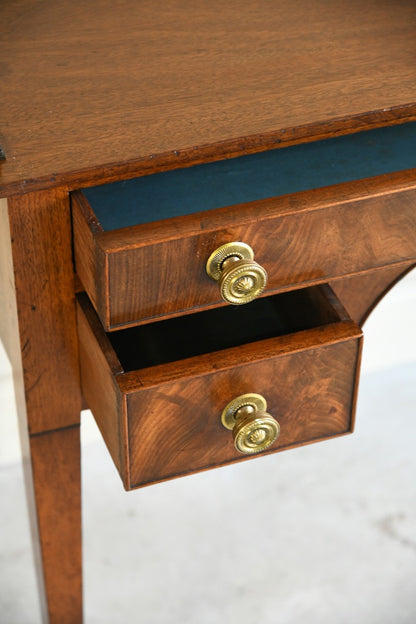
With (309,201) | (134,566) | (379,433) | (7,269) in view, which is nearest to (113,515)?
(134,566)

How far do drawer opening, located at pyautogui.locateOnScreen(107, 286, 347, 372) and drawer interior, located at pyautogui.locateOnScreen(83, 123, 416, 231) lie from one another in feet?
0.39

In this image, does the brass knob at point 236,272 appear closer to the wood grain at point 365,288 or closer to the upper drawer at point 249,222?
the upper drawer at point 249,222

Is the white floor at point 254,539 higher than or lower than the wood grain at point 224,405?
higher

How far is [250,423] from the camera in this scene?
70 centimetres

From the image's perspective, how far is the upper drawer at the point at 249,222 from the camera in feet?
2.01

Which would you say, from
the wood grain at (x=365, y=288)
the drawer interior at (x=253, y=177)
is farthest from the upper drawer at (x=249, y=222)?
the wood grain at (x=365, y=288)

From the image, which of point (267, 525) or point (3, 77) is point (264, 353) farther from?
point (267, 525)

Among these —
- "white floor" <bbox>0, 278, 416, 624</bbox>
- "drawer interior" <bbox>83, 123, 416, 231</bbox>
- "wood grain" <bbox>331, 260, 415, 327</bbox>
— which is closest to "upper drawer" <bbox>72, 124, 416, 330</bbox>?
"drawer interior" <bbox>83, 123, 416, 231</bbox>

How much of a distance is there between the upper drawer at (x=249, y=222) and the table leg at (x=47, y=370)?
23 mm

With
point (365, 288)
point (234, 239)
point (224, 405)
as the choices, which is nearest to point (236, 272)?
point (234, 239)

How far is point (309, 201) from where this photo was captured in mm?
635

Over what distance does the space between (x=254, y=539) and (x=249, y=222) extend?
600 millimetres

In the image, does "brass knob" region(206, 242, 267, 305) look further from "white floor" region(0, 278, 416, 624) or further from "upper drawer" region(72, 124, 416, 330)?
"white floor" region(0, 278, 416, 624)

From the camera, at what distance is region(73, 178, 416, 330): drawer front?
61 cm
